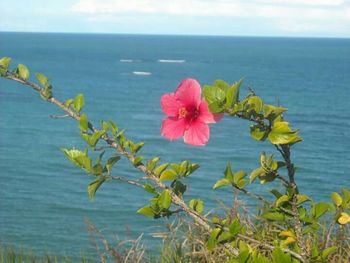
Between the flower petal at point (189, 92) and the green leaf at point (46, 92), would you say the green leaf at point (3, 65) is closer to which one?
the green leaf at point (46, 92)

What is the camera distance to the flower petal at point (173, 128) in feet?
6.98

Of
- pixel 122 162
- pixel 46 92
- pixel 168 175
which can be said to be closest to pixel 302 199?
pixel 168 175

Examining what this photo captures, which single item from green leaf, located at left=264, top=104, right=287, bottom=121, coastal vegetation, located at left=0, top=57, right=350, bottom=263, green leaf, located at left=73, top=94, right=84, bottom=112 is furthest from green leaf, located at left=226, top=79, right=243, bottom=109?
green leaf, located at left=73, top=94, right=84, bottom=112

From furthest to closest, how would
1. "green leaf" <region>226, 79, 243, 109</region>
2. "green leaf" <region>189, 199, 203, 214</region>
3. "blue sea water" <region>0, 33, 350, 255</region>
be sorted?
"blue sea water" <region>0, 33, 350, 255</region>, "green leaf" <region>189, 199, 203, 214</region>, "green leaf" <region>226, 79, 243, 109</region>

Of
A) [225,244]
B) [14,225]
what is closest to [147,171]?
[225,244]

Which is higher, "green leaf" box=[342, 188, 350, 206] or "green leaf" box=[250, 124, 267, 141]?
"green leaf" box=[250, 124, 267, 141]

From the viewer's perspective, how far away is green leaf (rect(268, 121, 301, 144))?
1994mm

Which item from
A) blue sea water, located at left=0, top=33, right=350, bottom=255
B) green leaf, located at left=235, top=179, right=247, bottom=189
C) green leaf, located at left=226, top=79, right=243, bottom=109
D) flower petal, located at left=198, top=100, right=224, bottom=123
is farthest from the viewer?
blue sea water, located at left=0, top=33, right=350, bottom=255

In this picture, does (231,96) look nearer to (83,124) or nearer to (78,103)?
(83,124)

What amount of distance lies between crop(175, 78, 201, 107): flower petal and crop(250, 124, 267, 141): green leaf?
19 centimetres

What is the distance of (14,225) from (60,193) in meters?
5.34

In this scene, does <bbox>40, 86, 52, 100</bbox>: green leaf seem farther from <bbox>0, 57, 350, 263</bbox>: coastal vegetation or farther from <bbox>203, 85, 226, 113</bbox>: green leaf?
<bbox>203, 85, 226, 113</bbox>: green leaf

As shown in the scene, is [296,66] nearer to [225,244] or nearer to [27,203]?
[27,203]

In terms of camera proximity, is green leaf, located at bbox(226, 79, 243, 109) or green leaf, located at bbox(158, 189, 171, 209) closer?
green leaf, located at bbox(226, 79, 243, 109)
